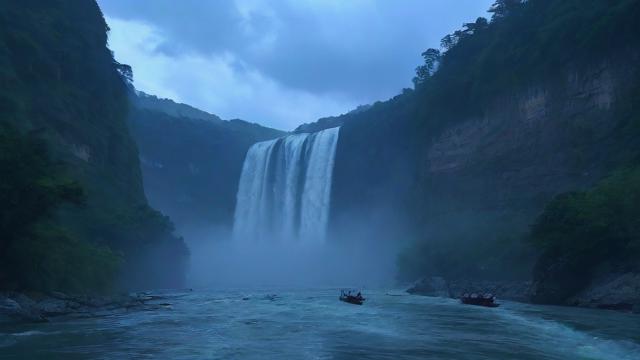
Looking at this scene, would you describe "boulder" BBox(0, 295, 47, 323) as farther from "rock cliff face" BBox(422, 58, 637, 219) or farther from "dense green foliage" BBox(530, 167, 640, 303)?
"rock cliff face" BBox(422, 58, 637, 219)

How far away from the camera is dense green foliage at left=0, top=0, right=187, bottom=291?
26.1 m

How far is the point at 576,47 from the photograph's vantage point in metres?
46.2

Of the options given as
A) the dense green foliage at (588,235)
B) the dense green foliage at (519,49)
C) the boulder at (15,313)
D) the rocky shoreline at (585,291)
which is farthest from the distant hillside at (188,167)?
the boulder at (15,313)

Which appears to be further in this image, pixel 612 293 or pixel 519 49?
pixel 519 49

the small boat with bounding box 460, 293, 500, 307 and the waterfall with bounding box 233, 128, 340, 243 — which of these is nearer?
the small boat with bounding box 460, 293, 500, 307

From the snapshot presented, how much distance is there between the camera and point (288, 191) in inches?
3044

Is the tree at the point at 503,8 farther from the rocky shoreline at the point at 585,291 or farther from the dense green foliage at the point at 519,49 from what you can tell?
the rocky shoreline at the point at 585,291

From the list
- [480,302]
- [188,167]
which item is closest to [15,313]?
[480,302]

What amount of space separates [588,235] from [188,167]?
72.9 meters

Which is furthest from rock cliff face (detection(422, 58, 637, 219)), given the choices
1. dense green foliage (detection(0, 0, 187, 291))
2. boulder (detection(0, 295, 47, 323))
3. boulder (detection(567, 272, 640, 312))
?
boulder (detection(0, 295, 47, 323))

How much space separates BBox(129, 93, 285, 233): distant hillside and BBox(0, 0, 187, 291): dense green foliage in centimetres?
3098

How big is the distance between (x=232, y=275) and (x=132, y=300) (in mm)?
46955

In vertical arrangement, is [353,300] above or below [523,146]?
below

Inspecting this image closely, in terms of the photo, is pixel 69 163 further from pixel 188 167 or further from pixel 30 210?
pixel 188 167
